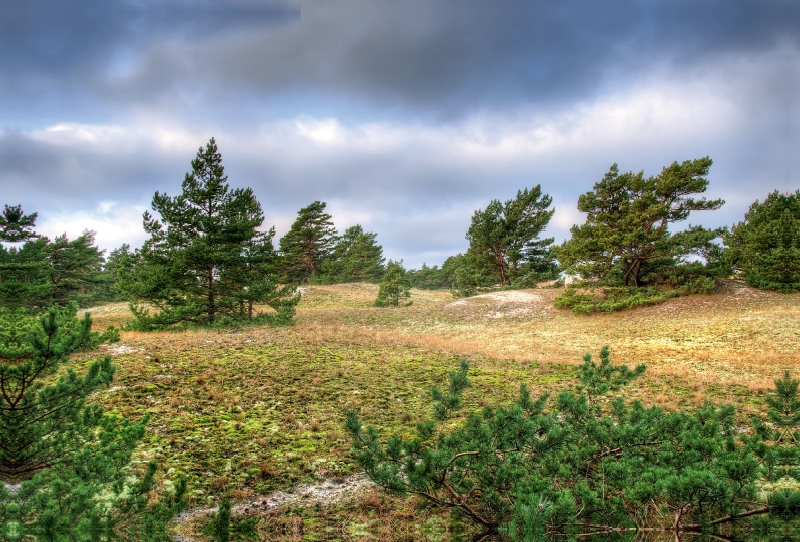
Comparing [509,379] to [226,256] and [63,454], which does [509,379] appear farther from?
[226,256]

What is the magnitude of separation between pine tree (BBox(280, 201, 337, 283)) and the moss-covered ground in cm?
3066

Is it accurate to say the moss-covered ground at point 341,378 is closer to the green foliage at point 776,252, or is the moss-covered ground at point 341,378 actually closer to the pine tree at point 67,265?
the green foliage at point 776,252

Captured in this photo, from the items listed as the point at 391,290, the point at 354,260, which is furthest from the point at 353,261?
the point at 391,290

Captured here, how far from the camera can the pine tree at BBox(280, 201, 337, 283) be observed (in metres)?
45.8

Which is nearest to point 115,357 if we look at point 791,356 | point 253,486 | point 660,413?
point 253,486

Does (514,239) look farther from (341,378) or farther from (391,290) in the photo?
(341,378)

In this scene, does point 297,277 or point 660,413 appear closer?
point 660,413

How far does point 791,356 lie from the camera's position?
12656mm

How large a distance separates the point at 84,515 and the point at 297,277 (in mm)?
48759

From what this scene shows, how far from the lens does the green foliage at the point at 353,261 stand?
47.4m

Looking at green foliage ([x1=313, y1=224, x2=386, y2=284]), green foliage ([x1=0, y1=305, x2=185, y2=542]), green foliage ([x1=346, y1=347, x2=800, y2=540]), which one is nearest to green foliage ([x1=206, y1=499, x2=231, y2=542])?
green foliage ([x1=0, y1=305, x2=185, y2=542])

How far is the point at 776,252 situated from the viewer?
20.6 meters

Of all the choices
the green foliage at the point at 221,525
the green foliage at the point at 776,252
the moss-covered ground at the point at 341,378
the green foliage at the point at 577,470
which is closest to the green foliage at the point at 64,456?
the green foliage at the point at 221,525

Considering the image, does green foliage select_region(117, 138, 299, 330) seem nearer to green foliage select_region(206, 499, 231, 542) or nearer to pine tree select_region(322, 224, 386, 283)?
green foliage select_region(206, 499, 231, 542)
